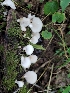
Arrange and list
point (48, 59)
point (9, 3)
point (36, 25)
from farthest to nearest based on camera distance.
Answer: point (48, 59)
point (36, 25)
point (9, 3)

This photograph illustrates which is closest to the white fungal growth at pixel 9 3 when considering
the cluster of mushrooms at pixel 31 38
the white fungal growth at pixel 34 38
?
the cluster of mushrooms at pixel 31 38

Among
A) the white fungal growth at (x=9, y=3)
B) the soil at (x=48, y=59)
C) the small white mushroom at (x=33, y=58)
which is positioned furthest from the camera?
the soil at (x=48, y=59)

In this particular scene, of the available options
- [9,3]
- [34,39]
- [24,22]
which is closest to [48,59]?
[34,39]

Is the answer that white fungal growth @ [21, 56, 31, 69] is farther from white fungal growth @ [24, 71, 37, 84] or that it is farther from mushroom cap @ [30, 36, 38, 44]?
mushroom cap @ [30, 36, 38, 44]

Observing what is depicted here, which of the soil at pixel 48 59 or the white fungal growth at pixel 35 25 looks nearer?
the white fungal growth at pixel 35 25

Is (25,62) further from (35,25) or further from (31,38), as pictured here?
(35,25)

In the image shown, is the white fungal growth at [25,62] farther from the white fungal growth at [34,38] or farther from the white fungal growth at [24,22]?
the white fungal growth at [24,22]

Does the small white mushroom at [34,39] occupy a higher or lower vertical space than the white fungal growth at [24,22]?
lower
